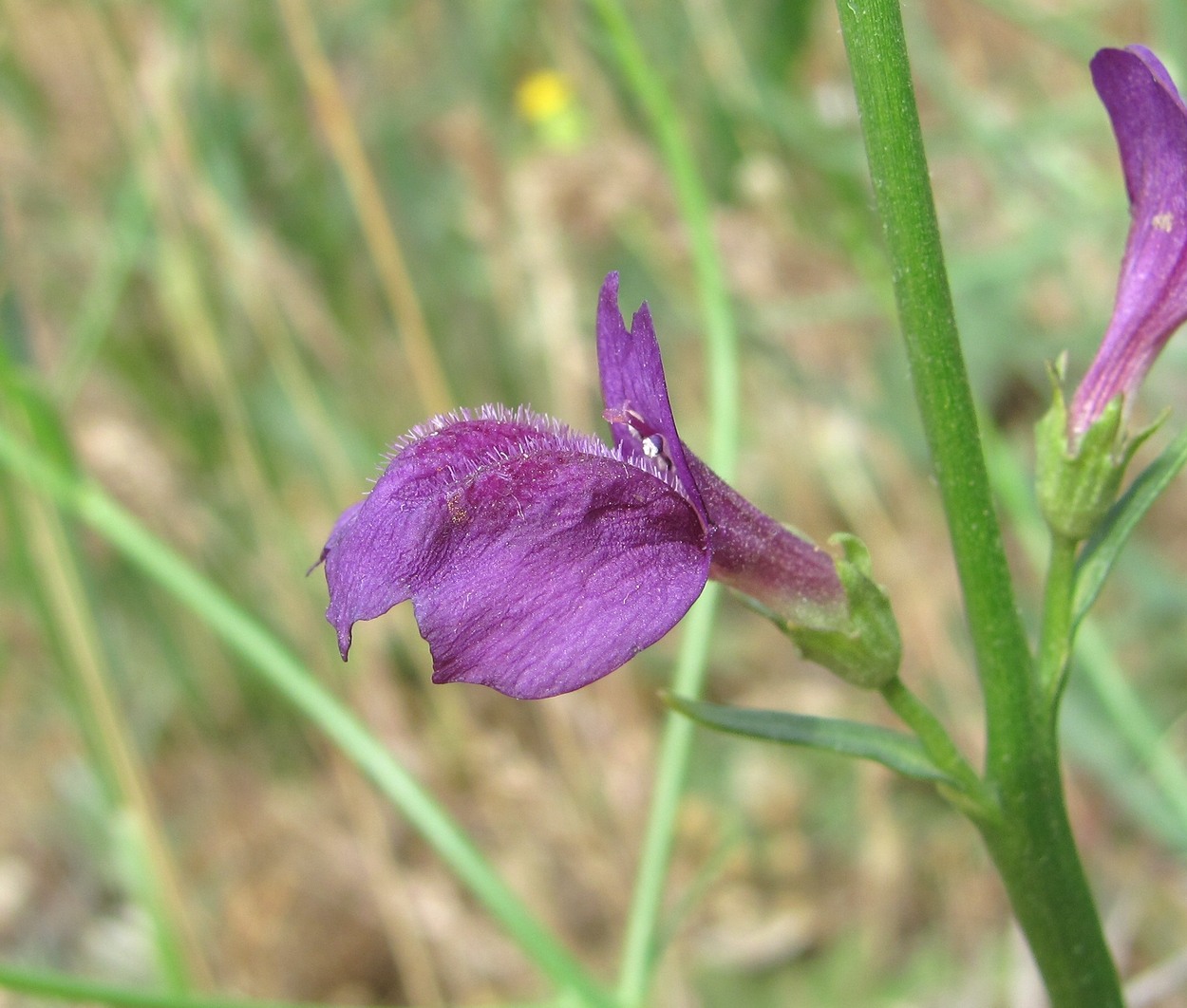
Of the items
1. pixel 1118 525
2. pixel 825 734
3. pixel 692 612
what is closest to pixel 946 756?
pixel 825 734

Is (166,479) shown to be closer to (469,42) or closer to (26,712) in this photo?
(26,712)

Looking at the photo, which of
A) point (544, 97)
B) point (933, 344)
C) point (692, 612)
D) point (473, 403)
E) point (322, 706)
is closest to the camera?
point (933, 344)

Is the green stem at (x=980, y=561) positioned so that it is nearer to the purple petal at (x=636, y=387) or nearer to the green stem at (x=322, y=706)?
the purple petal at (x=636, y=387)

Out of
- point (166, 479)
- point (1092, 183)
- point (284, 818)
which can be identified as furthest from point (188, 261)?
point (1092, 183)

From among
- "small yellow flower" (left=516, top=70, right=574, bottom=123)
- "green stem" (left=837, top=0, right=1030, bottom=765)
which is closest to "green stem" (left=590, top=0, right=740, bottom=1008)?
"green stem" (left=837, top=0, right=1030, bottom=765)

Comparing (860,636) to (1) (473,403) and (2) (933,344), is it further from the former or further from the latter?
(1) (473,403)

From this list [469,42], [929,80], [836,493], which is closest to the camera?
[929,80]
